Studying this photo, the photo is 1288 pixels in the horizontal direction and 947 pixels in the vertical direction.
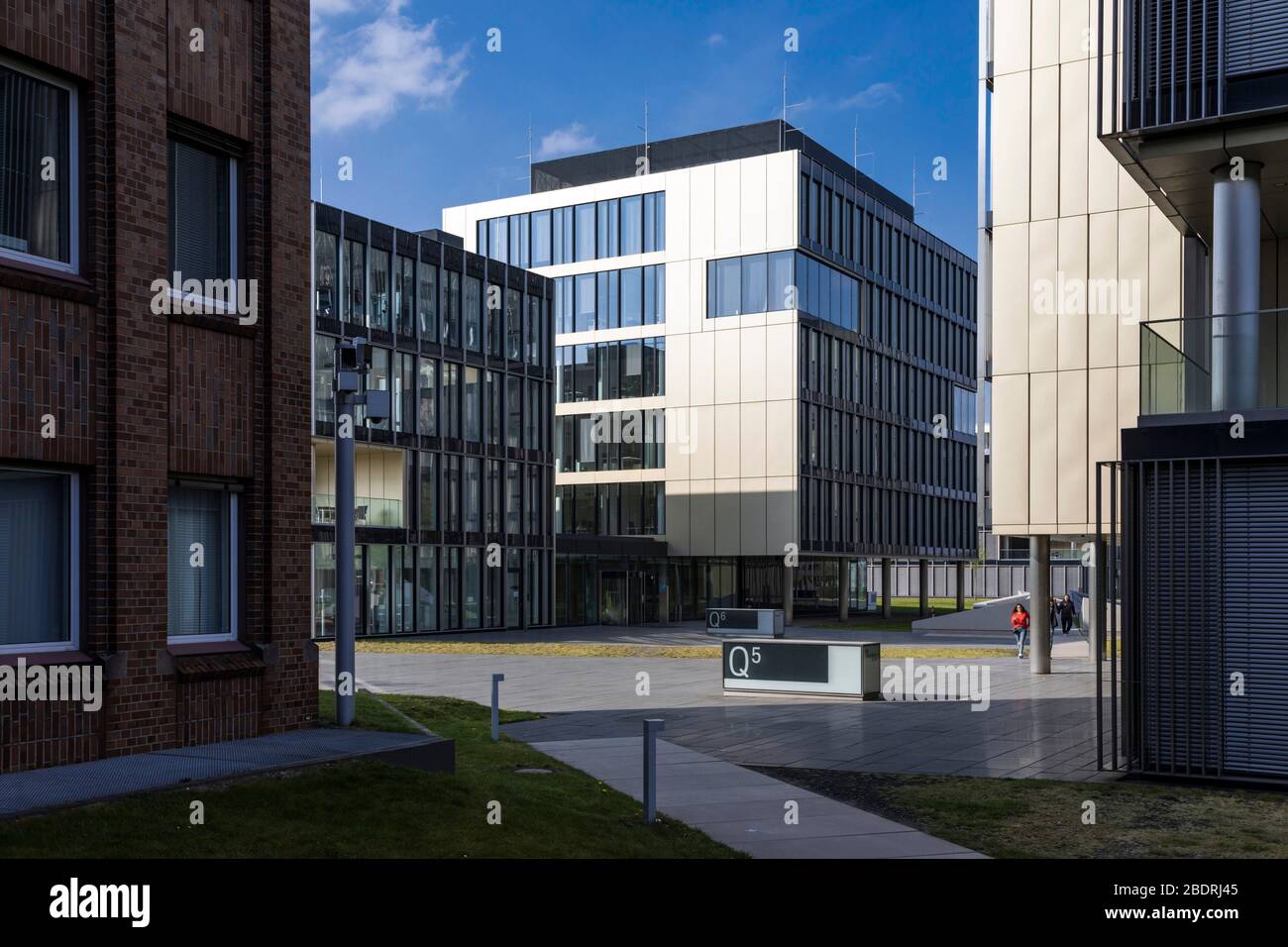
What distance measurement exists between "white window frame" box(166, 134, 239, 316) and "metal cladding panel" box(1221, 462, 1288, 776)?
10.6 m

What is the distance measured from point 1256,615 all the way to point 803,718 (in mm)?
8425

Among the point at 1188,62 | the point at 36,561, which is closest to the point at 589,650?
the point at 1188,62

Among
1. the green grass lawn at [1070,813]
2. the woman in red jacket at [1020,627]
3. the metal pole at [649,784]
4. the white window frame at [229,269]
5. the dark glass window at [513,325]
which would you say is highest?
the dark glass window at [513,325]

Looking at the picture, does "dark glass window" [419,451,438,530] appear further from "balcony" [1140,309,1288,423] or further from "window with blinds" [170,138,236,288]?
"balcony" [1140,309,1288,423]

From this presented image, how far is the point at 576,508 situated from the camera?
6425 cm

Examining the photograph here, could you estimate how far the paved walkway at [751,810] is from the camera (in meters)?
10.6

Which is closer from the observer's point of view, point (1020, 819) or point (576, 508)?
point (1020, 819)

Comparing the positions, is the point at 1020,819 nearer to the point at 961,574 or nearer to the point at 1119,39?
the point at 1119,39

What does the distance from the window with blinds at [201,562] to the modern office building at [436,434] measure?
28404 mm

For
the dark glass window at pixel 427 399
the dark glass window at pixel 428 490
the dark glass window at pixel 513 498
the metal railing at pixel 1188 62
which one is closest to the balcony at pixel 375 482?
the dark glass window at pixel 428 490

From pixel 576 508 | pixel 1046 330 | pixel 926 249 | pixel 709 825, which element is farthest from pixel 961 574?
pixel 709 825

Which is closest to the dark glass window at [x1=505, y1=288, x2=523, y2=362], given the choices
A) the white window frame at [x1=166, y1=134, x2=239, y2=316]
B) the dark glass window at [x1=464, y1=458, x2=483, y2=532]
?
the dark glass window at [x1=464, y1=458, x2=483, y2=532]

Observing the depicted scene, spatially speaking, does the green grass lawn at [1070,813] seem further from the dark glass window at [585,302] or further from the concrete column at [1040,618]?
the dark glass window at [585,302]
